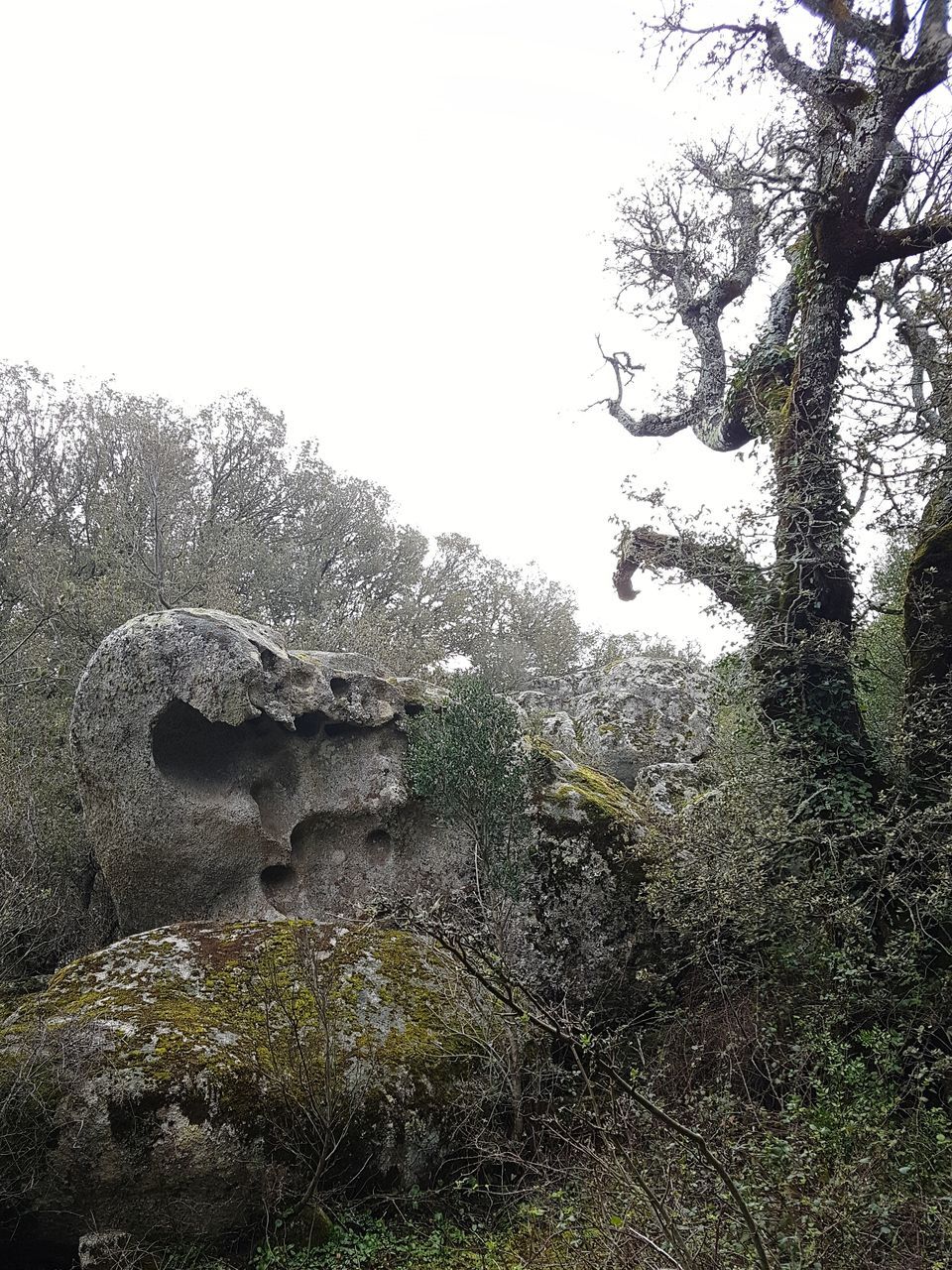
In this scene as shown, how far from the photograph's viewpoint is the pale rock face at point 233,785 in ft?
33.8

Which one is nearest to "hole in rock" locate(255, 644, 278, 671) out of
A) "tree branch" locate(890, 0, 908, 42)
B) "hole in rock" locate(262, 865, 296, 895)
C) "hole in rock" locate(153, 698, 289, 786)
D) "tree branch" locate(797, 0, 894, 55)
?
"hole in rock" locate(153, 698, 289, 786)

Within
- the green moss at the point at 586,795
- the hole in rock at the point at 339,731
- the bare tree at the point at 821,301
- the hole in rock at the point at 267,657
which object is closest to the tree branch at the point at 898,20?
the bare tree at the point at 821,301

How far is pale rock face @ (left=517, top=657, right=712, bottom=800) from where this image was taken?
1534 centimetres

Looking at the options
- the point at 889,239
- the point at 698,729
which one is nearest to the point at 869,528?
the point at 889,239

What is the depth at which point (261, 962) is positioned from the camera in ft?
24.9

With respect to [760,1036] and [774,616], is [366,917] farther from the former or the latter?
[774,616]

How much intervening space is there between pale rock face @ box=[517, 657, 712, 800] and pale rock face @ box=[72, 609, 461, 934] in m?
4.29

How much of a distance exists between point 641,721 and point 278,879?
24.7 feet

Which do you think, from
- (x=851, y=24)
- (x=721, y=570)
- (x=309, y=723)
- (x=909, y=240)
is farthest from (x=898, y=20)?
(x=309, y=723)

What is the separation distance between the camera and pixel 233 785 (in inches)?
424

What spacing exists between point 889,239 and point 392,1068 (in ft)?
32.4

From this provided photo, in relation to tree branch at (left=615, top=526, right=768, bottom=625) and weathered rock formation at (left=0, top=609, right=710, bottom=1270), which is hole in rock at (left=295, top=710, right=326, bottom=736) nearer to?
weathered rock formation at (left=0, top=609, right=710, bottom=1270)

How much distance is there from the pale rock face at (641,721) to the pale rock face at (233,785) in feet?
14.1

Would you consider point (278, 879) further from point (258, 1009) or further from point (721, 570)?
point (721, 570)
